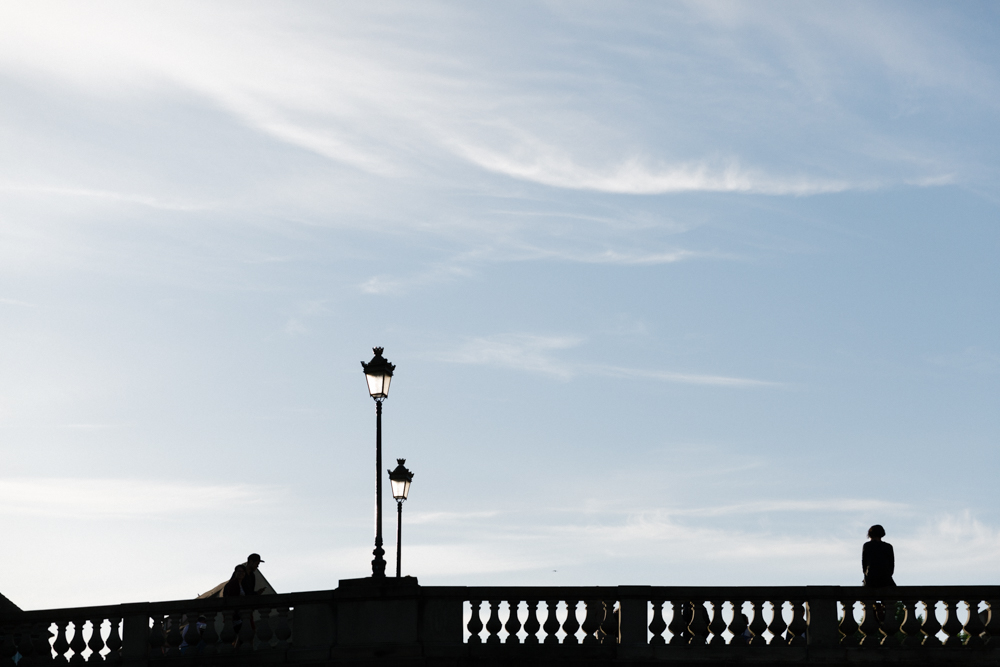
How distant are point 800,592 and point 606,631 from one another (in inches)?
100

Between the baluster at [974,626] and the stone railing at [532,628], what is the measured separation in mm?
18

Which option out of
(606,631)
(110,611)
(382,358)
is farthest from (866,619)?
(110,611)

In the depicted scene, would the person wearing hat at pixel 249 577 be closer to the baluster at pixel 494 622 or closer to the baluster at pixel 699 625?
the baluster at pixel 494 622

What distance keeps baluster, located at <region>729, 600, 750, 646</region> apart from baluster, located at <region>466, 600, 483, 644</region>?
127 inches

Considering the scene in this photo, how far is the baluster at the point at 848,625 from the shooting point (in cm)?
1747

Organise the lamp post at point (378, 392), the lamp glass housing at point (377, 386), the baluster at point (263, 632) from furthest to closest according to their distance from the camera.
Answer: the lamp glass housing at point (377, 386), the lamp post at point (378, 392), the baluster at point (263, 632)

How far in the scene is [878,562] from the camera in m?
17.4

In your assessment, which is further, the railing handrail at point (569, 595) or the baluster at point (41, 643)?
the baluster at point (41, 643)

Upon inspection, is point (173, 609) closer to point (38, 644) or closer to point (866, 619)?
point (38, 644)

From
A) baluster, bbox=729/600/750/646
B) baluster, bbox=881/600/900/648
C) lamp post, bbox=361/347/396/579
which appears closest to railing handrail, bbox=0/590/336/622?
lamp post, bbox=361/347/396/579

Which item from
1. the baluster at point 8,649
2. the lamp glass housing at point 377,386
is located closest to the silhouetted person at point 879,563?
the lamp glass housing at point 377,386

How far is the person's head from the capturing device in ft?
61.2

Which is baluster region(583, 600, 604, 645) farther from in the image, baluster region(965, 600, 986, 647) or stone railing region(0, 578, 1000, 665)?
baluster region(965, 600, 986, 647)

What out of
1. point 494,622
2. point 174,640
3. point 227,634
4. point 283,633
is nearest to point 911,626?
point 494,622
